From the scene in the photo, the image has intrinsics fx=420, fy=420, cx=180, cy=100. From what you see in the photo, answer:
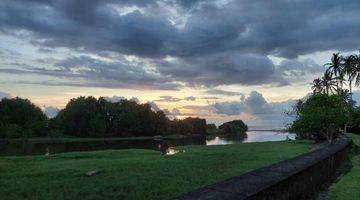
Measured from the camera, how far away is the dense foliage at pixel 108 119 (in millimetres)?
137375

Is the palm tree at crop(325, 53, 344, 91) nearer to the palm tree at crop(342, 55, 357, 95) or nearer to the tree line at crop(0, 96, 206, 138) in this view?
the palm tree at crop(342, 55, 357, 95)

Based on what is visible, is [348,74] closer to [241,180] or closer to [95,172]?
[95,172]

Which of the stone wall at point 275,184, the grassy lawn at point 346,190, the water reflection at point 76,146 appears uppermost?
the stone wall at point 275,184

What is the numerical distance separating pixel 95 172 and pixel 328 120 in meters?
34.0

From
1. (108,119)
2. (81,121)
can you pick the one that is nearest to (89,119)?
(81,121)

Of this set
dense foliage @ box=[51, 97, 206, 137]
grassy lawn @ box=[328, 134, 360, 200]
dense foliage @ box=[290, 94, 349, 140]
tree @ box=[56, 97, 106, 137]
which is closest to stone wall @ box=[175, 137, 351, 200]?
grassy lawn @ box=[328, 134, 360, 200]

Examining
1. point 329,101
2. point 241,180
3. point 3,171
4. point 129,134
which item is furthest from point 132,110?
point 241,180

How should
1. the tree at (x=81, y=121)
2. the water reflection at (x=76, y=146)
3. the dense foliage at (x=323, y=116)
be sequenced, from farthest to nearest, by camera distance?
1. the tree at (x=81, y=121)
2. the water reflection at (x=76, y=146)
3. the dense foliage at (x=323, y=116)

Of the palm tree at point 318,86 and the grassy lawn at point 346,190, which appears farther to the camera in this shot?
the palm tree at point 318,86

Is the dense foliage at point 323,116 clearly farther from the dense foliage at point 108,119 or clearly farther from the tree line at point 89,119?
the dense foliage at point 108,119

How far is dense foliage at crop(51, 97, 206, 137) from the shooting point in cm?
13738

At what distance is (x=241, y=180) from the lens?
9.05m

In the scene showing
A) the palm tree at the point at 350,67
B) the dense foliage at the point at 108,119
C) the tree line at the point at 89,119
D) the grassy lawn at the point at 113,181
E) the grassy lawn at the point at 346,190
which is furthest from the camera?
the dense foliage at the point at 108,119

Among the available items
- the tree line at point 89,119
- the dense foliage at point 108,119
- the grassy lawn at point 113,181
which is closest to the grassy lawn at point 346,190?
the grassy lawn at point 113,181
